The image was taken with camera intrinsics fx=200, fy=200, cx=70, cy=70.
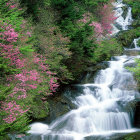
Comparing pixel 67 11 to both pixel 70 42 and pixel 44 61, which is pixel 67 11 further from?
pixel 44 61

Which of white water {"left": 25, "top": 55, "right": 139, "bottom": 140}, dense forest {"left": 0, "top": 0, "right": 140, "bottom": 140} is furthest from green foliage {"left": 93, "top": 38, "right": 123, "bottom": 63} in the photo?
white water {"left": 25, "top": 55, "right": 139, "bottom": 140}

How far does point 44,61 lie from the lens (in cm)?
1112

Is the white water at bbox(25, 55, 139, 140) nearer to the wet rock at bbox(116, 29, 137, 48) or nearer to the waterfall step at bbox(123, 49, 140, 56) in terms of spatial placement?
the waterfall step at bbox(123, 49, 140, 56)

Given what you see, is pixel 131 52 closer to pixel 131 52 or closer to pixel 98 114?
pixel 131 52

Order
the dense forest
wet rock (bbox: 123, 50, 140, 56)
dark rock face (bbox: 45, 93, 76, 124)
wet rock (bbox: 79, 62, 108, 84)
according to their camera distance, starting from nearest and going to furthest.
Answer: the dense forest < dark rock face (bbox: 45, 93, 76, 124) < wet rock (bbox: 79, 62, 108, 84) < wet rock (bbox: 123, 50, 140, 56)

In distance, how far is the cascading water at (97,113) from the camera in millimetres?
10445

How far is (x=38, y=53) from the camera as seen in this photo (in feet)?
38.5

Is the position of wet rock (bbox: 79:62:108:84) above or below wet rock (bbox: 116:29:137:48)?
below

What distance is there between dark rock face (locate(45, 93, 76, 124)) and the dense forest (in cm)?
30

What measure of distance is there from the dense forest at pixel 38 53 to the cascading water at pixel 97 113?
0.93 m

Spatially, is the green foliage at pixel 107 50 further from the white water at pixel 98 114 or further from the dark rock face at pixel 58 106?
the dark rock face at pixel 58 106

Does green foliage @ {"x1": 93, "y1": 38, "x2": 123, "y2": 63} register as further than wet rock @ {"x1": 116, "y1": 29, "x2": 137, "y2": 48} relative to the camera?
No

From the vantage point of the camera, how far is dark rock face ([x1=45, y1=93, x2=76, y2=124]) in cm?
1148

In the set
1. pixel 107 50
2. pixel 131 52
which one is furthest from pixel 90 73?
pixel 131 52
